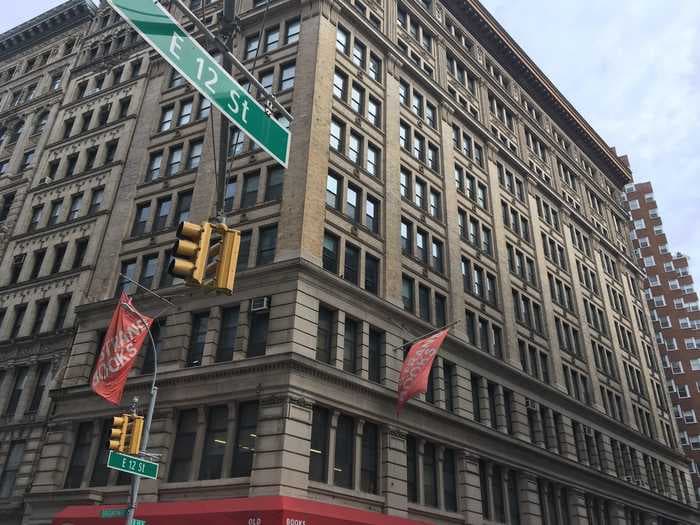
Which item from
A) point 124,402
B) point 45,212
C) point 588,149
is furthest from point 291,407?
point 588,149

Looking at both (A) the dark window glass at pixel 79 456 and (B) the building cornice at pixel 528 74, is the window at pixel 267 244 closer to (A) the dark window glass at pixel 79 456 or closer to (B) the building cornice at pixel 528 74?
(A) the dark window glass at pixel 79 456

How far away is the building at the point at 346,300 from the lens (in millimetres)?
23891

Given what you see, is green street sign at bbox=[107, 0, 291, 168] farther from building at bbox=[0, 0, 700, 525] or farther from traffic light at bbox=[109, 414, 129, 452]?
traffic light at bbox=[109, 414, 129, 452]

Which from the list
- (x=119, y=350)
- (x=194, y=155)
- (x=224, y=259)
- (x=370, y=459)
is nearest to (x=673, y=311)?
(x=370, y=459)

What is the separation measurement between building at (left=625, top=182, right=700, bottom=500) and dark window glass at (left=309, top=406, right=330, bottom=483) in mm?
68389

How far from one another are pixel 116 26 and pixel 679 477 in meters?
60.0

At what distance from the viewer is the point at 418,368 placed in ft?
77.9

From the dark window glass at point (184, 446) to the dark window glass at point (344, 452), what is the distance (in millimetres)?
5653

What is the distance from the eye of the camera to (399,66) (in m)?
39.5

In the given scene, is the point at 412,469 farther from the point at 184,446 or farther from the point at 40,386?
the point at 40,386

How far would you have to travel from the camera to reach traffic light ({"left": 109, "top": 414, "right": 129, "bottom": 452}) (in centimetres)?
1600

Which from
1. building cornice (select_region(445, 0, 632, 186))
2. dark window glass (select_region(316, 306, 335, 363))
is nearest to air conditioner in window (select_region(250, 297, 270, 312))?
dark window glass (select_region(316, 306, 335, 363))

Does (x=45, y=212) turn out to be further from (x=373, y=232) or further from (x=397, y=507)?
(x=397, y=507)

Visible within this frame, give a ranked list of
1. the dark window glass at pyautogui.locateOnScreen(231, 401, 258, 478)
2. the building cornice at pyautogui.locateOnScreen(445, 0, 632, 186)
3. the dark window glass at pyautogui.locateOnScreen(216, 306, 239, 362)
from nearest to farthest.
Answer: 1. the dark window glass at pyautogui.locateOnScreen(231, 401, 258, 478)
2. the dark window glass at pyautogui.locateOnScreen(216, 306, 239, 362)
3. the building cornice at pyautogui.locateOnScreen(445, 0, 632, 186)
